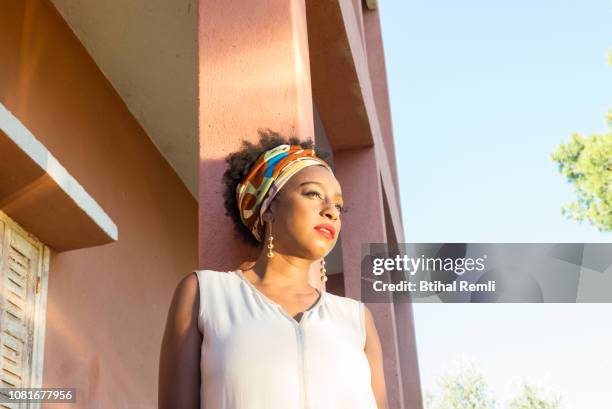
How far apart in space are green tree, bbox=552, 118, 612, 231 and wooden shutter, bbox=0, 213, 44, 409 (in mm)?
11044

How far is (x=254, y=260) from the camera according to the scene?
292 cm

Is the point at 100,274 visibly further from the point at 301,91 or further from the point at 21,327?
the point at 301,91

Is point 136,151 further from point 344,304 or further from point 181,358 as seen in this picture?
point 181,358

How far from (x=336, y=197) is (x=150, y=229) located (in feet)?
13.7

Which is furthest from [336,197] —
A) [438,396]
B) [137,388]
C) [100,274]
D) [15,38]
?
[438,396]

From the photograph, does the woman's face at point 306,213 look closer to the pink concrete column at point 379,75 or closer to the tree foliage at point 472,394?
the pink concrete column at point 379,75

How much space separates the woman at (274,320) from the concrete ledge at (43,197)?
1.44 meters

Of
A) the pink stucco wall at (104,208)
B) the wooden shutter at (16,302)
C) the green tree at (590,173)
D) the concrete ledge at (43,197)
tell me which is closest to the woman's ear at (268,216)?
the concrete ledge at (43,197)

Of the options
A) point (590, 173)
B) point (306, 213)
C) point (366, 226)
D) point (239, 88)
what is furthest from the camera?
point (590, 173)

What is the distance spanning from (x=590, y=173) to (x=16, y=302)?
1133cm

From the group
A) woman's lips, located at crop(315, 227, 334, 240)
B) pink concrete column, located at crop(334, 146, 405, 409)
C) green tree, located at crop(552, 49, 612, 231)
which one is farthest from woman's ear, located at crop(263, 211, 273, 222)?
green tree, located at crop(552, 49, 612, 231)

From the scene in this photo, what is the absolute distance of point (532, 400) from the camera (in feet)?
80.5

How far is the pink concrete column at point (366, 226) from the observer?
616 centimetres

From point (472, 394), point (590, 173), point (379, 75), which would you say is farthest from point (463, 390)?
point (379, 75)
